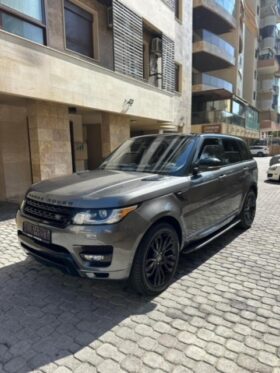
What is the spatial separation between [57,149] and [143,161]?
4785mm

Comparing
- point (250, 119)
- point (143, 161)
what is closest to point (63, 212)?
point (143, 161)

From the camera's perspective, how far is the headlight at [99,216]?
2.71 meters

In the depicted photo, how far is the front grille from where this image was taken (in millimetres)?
2809

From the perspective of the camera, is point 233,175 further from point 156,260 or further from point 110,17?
point 110,17

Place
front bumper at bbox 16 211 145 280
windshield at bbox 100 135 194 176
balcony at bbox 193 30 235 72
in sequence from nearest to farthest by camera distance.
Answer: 1. front bumper at bbox 16 211 145 280
2. windshield at bbox 100 135 194 176
3. balcony at bbox 193 30 235 72

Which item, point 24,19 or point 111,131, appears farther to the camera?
point 111,131

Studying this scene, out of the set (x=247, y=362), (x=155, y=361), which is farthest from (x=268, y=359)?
(x=155, y=361)

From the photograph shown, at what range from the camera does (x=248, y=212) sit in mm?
5660

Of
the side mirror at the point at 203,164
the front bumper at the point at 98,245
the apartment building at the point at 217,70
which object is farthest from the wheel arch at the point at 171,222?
the apartment building at the point at 217,70

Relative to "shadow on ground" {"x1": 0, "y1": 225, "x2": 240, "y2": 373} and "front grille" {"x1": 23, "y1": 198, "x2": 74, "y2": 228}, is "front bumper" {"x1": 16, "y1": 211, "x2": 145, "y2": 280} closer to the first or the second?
"front grille" {"x1": 23, "y1": 198, "x2": 74, "y2": 228}

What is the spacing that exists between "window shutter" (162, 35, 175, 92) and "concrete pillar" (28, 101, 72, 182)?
7.01m

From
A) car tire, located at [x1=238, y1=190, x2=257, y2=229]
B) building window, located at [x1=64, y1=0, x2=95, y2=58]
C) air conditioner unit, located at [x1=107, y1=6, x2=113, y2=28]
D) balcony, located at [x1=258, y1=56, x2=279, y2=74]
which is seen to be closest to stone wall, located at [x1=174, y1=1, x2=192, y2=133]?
air conditioner unit, located at [x1=107, y1=6, x2=113, y2=28]

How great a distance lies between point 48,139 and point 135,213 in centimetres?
580

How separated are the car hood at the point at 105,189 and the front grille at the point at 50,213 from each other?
0.05 metres
